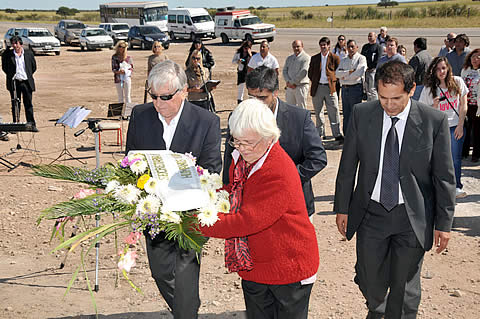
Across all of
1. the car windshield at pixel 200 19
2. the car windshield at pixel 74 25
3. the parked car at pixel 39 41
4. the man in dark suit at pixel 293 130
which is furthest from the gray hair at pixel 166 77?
the car windshield at pixel 74 25

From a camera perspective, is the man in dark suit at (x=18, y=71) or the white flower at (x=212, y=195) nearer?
the white flower at (x=212, y=195)

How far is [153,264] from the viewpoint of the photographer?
3996mm

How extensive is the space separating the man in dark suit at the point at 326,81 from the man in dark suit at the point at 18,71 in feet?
21.5

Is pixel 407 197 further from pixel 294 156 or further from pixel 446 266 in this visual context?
pixel 446 266

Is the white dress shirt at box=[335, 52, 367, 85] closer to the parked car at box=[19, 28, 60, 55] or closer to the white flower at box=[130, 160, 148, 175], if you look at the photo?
the white flower at box=[130, 160, 148, 175]

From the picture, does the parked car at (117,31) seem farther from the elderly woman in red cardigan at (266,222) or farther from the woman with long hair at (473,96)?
the elderly woman in red cardigan at (266,222)

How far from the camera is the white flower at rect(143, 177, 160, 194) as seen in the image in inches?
127

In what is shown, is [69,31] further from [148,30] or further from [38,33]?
[148,30]

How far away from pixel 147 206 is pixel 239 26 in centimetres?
3530

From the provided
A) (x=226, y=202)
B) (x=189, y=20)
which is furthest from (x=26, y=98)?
(x=189, y=20)

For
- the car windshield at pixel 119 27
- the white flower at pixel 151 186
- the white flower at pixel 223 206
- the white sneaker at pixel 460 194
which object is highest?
the car windshield at pixel 119 27

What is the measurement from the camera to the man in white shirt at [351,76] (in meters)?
10.8

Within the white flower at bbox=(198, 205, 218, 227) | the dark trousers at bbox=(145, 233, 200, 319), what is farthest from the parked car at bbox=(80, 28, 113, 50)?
the white flower at bbox=(198, 205, 218, 227)

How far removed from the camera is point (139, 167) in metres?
3.37
